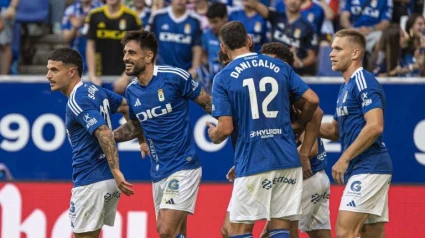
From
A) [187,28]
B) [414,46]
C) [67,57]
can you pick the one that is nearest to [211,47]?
[187,28]

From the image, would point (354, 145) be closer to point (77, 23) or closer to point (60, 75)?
point (60, 75)

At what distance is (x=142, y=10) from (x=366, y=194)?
663cm

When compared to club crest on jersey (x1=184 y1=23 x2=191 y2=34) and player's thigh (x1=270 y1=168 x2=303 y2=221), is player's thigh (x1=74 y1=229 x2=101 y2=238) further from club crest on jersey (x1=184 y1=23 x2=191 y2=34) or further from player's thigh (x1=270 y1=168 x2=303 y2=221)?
club crest on jersey (x1=184 y1=23 x2=191 y2=34)

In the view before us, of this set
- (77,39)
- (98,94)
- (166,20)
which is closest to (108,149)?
(98,94)

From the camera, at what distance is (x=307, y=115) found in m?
9.71

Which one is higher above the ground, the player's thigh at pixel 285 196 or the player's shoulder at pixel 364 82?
the player's shoulder at pixel 364 82

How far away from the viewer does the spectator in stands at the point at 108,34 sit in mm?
14477

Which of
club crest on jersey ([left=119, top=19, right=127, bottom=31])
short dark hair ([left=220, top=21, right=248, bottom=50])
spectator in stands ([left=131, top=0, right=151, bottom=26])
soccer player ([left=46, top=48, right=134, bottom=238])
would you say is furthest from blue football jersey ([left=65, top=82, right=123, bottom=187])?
spectator in stands ([left=131, top=0, right=151, bottom=26])

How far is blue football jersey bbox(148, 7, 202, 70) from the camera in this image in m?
14.5

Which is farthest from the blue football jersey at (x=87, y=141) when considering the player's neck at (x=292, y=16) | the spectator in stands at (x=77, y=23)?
the spectator in stands at (x=77, y=23)

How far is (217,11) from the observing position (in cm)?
1434

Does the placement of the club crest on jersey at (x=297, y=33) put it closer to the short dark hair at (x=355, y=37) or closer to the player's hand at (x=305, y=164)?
the short dark hair at (x=355, y=37)

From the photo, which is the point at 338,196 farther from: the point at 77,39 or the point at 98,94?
the point at 77,39

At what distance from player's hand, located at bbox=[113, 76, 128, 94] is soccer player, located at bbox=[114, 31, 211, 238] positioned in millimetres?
3125
